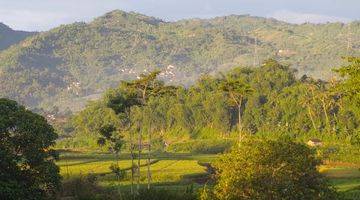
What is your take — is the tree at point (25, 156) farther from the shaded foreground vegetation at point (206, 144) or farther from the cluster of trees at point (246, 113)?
the cluster of trees at point (246, 113)

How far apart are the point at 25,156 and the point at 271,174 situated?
1341 cm

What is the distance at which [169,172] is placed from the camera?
2469 inches

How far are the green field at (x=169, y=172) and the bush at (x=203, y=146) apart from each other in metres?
22.2

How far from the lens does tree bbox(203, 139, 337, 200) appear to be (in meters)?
24.6

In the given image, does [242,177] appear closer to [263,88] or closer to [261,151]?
[261,151]

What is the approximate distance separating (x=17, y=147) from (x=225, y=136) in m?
90.5

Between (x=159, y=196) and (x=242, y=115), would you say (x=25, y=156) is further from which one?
(x=242, y=115)

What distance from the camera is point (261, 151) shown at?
25312 millimetres

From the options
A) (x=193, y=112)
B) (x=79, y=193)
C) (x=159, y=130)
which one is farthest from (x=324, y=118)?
(x=79, y=193)

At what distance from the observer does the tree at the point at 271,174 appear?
80.7 ft

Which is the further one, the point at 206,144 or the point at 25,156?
the point at 206,144

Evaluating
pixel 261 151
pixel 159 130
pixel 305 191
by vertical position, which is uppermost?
pixel 261 151

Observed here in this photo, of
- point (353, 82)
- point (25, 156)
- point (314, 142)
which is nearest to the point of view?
point (25, 156)

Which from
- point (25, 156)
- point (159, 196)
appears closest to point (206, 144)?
point (159, 196)
